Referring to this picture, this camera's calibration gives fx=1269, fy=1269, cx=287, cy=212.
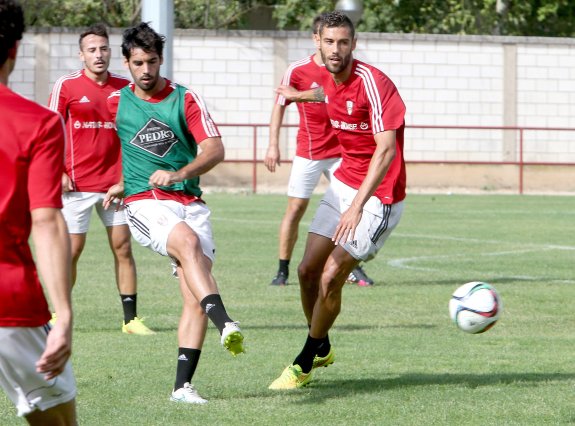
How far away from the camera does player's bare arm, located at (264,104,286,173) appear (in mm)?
12125

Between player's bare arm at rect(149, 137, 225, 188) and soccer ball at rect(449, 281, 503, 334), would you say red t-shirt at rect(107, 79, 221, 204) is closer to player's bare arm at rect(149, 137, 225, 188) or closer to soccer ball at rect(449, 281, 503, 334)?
player's bare arm at rect(149, 137, 225, 188)

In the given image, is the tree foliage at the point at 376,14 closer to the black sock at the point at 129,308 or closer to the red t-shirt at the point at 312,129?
the red t-shirt at the point at 312,129

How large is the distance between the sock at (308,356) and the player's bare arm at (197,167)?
1247 mm

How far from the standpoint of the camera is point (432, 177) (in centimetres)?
2994

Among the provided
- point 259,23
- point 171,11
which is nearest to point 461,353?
point 171,11

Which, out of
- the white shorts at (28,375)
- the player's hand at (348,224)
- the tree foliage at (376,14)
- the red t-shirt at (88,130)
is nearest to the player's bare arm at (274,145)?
the red t-shirt at (88,130)

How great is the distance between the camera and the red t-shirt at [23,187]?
13.0 feet

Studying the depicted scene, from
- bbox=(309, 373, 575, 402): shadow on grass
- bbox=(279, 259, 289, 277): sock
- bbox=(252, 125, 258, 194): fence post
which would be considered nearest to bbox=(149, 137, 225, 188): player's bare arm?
bbox=(309, 373, 575, 402): shadow on grass

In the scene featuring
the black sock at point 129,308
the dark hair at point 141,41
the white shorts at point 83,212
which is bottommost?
the black sock at point 129,308

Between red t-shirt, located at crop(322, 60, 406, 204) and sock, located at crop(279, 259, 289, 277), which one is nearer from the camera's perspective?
red t-shirt, located at crop(322, 60, 406, 204)

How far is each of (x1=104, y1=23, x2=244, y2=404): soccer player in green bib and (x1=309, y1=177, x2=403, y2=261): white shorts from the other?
811 mm

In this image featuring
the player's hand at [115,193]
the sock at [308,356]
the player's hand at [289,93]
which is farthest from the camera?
the player's hand at [289,93]

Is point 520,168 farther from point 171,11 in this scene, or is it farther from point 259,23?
point 171,11

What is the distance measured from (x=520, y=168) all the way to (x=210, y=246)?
77.1ft
